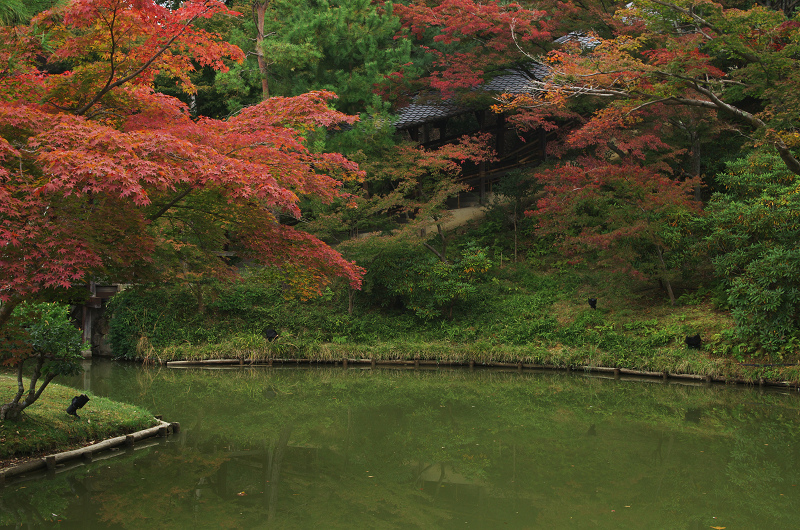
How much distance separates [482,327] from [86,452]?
9305 millimetres

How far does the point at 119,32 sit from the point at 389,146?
9.52m

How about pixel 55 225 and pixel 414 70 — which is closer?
pixel 55 225

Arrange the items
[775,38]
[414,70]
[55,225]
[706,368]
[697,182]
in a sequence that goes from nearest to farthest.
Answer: [55,225]
[775,38]
[706,368]
[697,182]
[414,70]

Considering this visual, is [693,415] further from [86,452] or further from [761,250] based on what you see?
[86,452]

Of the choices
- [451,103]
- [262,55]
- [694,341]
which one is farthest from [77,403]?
[451,103]

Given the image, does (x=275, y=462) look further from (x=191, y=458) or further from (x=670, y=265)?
(x=670, y=265)

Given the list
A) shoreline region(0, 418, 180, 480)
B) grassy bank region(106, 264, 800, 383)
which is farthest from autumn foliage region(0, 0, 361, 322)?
grassy bank region(106, 264, 800, 383)

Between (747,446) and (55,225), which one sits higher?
(55,225)

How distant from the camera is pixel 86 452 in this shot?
23.1 feet

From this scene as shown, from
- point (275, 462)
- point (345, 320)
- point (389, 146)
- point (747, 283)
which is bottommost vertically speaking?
point (275, 462)

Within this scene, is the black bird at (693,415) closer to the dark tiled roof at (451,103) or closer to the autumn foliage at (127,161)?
the autumn foliage at (127,161)

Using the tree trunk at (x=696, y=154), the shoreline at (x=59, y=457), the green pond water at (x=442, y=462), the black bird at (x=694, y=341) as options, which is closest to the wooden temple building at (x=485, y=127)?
the tree trunk at (x=696, y=154)

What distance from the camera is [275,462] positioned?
7355mm

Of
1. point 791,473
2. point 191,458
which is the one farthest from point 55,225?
point 791,473
